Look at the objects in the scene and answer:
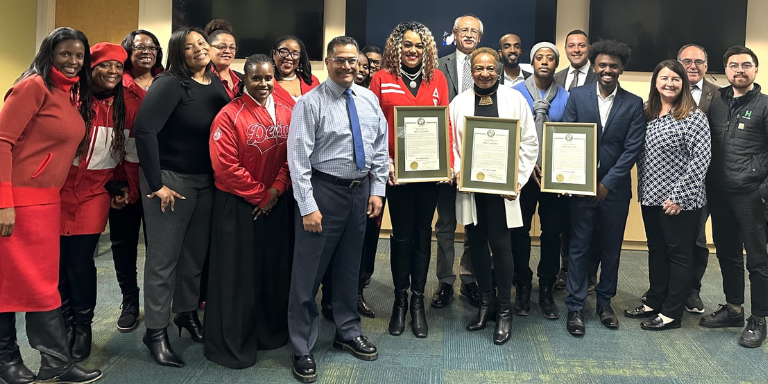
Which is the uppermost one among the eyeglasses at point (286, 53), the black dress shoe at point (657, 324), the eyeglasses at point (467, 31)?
the eyeglasses at point (467, 31)

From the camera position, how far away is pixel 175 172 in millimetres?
2861

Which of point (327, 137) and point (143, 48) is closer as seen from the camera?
point (327, 137)

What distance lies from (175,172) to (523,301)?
→ 2.31 metres

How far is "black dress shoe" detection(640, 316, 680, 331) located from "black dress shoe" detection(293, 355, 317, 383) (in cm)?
209

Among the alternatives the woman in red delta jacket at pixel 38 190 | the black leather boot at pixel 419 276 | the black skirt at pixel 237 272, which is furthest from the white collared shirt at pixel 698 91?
the woman in red delta jacket at pixel 38 190

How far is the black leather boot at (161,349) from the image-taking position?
2.93m

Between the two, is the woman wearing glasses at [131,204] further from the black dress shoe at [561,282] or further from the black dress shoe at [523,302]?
the black dress shoe at [561,282]

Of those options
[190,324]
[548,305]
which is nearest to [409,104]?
[548,305]

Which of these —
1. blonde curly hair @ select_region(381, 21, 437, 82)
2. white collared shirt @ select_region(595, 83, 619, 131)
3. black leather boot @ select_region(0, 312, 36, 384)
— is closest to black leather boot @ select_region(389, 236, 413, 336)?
blonde curly hair @ select_region(381, 21, 437, 82)

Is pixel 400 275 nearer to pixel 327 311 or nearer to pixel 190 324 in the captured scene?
pixel 327 311

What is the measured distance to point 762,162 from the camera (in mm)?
3402

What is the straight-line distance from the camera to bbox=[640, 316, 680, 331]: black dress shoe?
361 centimetres

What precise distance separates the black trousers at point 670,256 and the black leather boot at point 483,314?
1.07m

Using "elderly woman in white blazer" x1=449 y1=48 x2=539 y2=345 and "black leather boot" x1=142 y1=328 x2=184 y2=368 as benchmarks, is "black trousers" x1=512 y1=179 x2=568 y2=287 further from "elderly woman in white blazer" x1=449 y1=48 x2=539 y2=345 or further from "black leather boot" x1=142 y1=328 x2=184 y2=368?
"black leather boot" x1=142 y1=328 x2=184 y2=368
